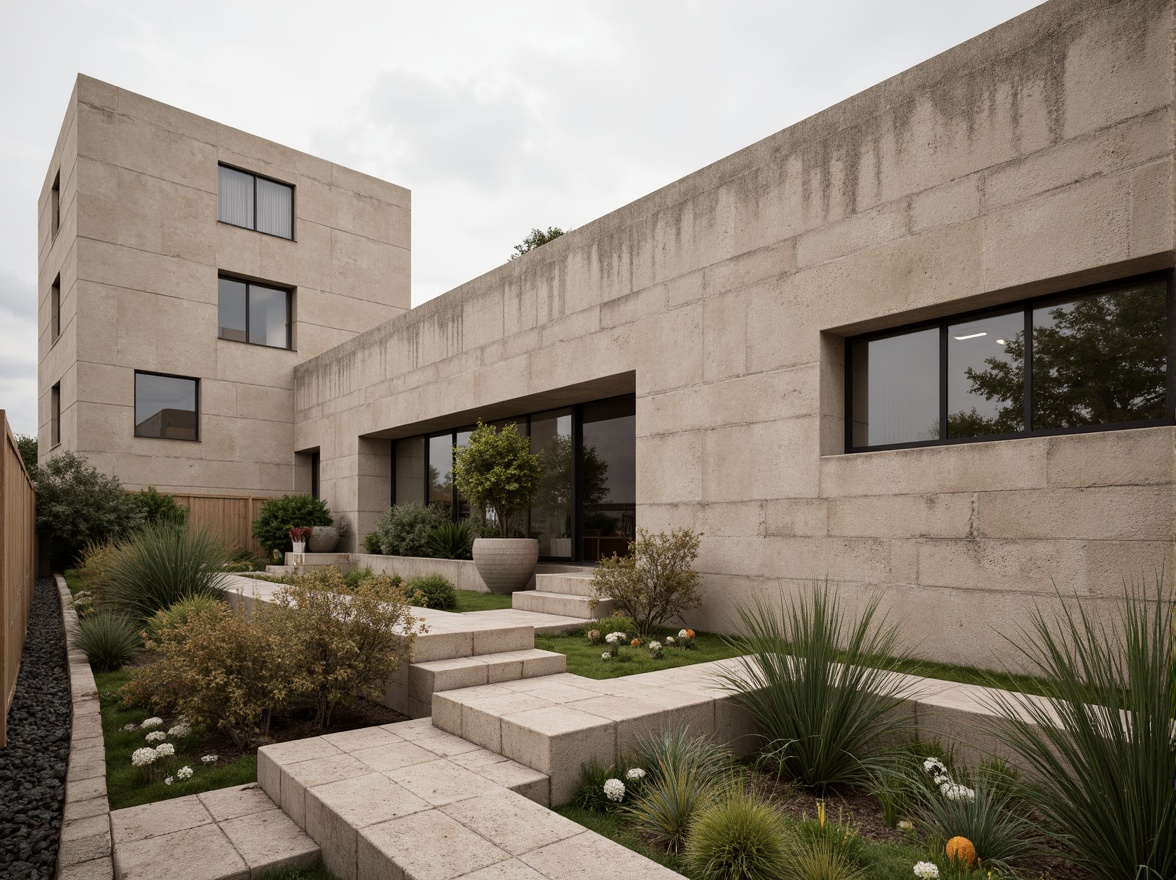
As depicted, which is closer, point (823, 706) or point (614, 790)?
point (614, 790)

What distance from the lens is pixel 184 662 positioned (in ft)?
15.5

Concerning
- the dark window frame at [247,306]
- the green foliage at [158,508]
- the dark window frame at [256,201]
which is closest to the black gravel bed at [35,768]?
the green foliage at [158,508]

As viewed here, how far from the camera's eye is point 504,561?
10.5 meters

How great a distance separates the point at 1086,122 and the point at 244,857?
275 inches

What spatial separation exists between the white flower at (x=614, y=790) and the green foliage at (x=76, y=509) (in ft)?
47.0

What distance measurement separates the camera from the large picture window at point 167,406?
16594 mm

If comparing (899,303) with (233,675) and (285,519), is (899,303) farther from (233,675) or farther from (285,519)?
(285,519)

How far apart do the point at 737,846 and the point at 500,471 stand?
25.7ft

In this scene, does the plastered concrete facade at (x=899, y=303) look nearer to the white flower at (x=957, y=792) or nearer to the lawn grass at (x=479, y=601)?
the lawn grass at (x=479, y=601)

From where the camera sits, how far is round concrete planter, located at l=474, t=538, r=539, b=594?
1048 cm

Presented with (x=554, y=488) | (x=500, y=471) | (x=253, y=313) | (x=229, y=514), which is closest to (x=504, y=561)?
(x=500, y=471)

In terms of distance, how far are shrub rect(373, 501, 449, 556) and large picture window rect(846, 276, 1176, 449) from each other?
8190 millimetres

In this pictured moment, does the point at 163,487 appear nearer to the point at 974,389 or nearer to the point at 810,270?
the point at 810,270

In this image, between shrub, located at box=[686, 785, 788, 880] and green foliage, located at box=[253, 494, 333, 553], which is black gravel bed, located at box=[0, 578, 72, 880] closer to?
shrub, located at box=[686, 785, 788, 880]
